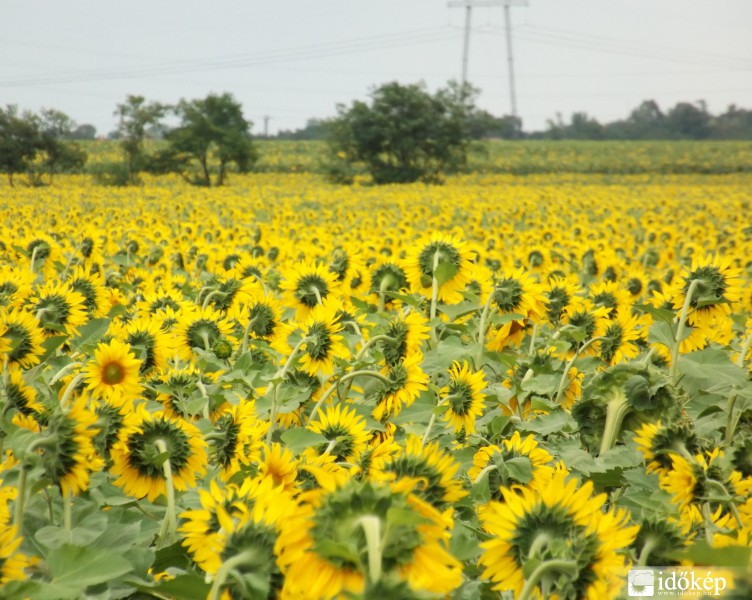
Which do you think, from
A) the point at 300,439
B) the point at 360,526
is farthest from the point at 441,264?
the point at 360,526

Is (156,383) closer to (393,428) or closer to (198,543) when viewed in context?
(393,428)

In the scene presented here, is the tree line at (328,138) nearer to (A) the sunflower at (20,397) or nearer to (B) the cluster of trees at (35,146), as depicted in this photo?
(B) the cluster of trees at (35,146)

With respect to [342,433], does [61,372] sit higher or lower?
higher

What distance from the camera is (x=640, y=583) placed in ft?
2.60

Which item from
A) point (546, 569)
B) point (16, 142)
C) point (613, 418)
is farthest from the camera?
point (16, 142)

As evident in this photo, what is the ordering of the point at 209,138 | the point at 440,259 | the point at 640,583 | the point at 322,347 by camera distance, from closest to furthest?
the point at 640,583 < the point at 322,347 < the point at 440,259 < the point at 209,138

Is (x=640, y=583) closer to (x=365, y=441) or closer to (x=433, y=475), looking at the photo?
(x=433, y=475)

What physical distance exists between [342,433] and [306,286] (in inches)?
31.7

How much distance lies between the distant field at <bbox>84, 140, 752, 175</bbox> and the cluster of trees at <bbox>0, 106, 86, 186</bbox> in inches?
231

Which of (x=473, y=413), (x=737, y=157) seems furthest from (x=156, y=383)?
(x=737, y=157)

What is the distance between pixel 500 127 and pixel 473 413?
36046 millimetres

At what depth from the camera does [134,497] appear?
1106mm

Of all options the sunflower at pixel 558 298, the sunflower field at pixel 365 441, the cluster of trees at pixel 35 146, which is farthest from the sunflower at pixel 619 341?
the cluster of trees at pixel 35 146

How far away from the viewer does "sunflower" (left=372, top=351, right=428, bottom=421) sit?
61.6 inches
